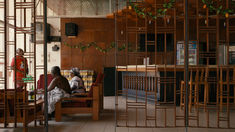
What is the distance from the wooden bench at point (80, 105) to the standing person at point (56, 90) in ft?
0.37

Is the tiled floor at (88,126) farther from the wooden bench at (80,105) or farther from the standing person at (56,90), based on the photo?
the standing person at (56,90)

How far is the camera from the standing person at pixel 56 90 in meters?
5.21

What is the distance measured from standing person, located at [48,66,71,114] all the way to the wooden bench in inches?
4.4

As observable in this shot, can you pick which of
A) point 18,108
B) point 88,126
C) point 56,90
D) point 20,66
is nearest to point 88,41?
point 20,66

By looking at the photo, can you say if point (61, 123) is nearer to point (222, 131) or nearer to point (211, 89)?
point (222, 131)

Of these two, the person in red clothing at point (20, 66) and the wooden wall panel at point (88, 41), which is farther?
the wooden wall panel at point (88, 41)

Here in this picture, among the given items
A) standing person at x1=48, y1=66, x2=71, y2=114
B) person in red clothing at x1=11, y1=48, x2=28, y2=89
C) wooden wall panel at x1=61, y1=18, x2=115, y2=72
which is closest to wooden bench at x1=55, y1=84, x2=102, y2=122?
standing person at x1=48, y1=66, x2=71, y2=114

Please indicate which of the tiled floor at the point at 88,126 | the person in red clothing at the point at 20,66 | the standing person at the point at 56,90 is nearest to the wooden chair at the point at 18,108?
the person in red clothing at the point at 20,66

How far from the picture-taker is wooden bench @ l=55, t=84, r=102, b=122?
5234 mm

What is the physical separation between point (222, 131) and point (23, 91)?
373cm

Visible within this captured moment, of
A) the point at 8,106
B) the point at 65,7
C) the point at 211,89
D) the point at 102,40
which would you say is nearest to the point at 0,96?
the point at 8,106

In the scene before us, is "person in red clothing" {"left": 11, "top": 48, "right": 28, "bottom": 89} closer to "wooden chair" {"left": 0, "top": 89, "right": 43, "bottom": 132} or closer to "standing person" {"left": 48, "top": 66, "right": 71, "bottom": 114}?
"wooden chair" {"left": 0, "top": 89, "right": 43, "bottom": 132}

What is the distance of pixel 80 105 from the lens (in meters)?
5.39

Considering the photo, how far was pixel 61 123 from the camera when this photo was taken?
5027mm
